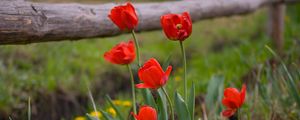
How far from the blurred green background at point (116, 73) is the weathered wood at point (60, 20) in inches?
10.8

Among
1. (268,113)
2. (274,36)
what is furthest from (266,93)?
(274,36)

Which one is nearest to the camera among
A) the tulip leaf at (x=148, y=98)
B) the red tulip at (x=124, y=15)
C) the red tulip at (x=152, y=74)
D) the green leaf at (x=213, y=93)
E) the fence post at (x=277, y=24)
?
the red tulip at (x=152, y=74)

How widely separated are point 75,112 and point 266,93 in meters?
1.35

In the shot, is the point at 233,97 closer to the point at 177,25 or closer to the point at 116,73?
the point at 177,25

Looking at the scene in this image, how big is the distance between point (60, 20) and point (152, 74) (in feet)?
2.47

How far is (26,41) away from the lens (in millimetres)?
1866

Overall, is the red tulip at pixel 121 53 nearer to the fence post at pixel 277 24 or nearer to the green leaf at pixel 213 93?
the green leaf at pixel 213 93

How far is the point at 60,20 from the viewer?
1995 mm

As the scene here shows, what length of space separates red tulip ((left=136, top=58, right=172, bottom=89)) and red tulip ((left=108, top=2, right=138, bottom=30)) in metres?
0.22

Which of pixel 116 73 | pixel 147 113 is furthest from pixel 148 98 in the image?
pixel 116 73

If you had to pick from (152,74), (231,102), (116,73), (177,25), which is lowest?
(116,73)

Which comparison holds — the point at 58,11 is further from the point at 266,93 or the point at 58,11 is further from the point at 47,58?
the point at 47,58

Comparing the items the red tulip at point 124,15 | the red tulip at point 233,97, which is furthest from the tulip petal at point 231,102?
the red tulip at point 124,15

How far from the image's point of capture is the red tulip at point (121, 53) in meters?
1.54
